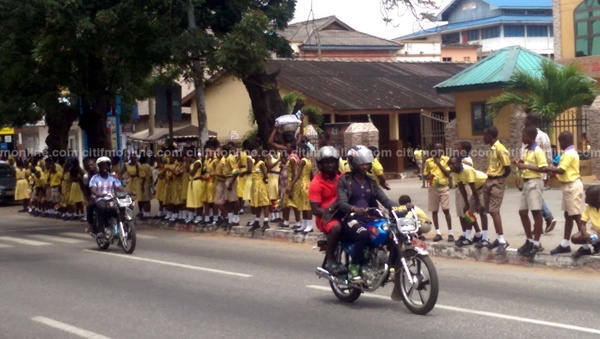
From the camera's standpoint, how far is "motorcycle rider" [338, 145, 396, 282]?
899 cm

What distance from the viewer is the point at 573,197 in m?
11.6

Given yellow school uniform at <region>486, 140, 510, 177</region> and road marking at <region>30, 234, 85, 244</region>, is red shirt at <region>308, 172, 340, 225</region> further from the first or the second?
road marking at <region>30, 234, 85, 244</region>

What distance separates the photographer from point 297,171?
1605 cm

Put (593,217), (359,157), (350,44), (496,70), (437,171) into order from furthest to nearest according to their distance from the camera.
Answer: (350,44), (496,70), (437,171), (593,217), (359,157)

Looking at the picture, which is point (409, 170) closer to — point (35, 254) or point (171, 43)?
point (171, 43)

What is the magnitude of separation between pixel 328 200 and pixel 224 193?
27.6ft

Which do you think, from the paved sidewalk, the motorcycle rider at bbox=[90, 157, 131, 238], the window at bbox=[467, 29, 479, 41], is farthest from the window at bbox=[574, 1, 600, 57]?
the window at bbox=[467, 29, 479, 41]

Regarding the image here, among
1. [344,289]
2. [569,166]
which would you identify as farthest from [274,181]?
[344,289]

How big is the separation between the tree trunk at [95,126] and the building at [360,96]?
26.6 ft

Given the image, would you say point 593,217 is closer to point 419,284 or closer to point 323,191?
point 419,284

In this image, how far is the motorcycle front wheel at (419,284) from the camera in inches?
333

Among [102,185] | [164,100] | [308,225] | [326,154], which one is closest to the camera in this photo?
[326,154]

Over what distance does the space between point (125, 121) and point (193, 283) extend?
1038 inches

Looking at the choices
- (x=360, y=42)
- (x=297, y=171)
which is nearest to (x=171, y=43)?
(x=297, y=171)
